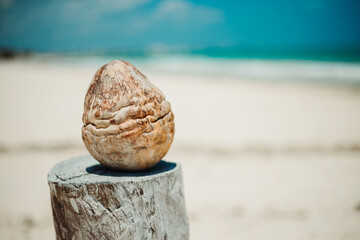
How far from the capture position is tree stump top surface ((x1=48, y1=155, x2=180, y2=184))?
2.55m

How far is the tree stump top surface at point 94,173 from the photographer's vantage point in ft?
8.36

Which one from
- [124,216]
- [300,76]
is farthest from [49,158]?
[300,76]

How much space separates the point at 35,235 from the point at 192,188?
8.04 feet

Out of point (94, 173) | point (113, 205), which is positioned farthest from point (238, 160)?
point (113, 205)

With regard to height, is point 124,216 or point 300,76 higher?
point 300,76

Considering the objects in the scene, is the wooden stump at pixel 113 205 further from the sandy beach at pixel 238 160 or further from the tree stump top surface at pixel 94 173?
the sandy beach at pixel 238 160

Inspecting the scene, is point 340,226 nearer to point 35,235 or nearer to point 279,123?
point 35,235

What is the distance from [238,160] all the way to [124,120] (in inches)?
169

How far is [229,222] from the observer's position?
4.14 meters

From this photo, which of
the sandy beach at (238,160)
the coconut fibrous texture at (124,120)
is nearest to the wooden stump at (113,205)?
the coconut fibrous texture at (124,120)

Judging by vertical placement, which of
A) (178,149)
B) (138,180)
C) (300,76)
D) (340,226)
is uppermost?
(300,76)

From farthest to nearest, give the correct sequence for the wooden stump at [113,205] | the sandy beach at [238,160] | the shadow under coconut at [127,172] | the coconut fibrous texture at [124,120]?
the sandy beach at [238,160]
the shadow under coconut at [127,172]
the coconut fibrous texture at [124,120]
the wooden stump at [113,205]

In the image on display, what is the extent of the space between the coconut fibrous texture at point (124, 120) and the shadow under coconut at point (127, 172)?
53 millimetres

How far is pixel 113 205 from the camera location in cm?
248
